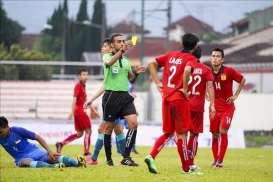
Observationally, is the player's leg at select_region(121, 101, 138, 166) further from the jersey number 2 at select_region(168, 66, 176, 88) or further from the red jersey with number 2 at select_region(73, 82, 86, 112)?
the red jersey with number 2 at select_region(73, 82, 86, 112)

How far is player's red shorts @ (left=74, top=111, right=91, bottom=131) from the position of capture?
2186 centimetres

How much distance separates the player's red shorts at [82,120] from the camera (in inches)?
861

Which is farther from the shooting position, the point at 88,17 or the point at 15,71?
the point at 88,17

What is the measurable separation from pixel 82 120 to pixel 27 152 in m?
6.03

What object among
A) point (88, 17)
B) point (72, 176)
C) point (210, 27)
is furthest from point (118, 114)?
point (88, 17)

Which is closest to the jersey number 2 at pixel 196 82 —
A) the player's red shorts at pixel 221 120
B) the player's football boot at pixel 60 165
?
the player's red shorts at pixel 221 120

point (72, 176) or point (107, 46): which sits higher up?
point (107, 46)

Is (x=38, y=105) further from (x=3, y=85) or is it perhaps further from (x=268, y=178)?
(x=268, y=178)

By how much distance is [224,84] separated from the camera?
1795cm

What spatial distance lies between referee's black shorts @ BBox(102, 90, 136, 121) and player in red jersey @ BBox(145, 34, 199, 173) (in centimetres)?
240

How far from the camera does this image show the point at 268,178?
14.3 meters

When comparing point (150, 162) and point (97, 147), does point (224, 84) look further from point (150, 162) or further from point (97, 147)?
point (150, 162)

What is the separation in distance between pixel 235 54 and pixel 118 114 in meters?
Answer: 31.4

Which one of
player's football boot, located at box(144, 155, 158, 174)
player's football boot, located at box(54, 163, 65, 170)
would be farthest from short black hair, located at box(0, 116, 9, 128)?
player's football boot, located at box(144, 155, 158, 174)
